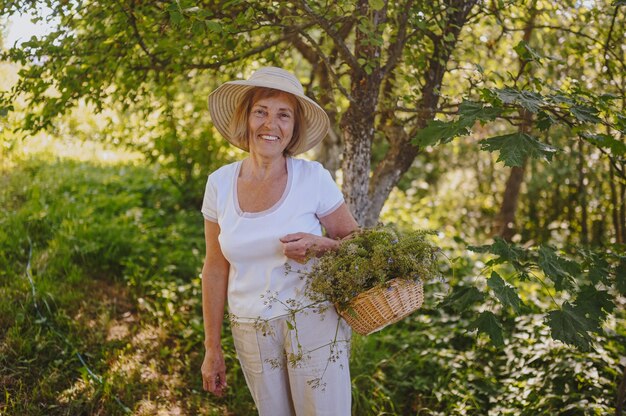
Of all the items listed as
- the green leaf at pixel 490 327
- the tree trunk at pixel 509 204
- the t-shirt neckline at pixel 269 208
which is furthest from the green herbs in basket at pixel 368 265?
the tree trunk at pixel 509 204

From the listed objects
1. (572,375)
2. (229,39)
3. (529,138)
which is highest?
(229,39)

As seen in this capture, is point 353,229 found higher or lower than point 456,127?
lower

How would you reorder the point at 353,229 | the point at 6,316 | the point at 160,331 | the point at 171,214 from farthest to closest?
the point at 171,214 < the point at 160,331 < the point at 6,316 < the point at 353,229

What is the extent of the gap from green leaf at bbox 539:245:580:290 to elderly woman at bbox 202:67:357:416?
827 millimetres

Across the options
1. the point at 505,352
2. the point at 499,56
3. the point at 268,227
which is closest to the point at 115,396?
the point at 268,227

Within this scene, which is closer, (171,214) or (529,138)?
(529,138)

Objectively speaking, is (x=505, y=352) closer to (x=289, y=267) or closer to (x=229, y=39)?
(x=289, y=267)

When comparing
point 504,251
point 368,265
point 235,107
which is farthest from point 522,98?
point 235,107

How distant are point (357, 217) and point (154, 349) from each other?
1.68m

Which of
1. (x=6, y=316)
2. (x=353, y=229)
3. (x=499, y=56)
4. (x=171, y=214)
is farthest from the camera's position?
(x=171, y=214)

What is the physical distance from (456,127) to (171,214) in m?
4.41

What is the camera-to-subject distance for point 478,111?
7.77 feet

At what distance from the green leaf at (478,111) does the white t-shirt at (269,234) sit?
23.2 inches

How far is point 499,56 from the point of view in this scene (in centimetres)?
553
